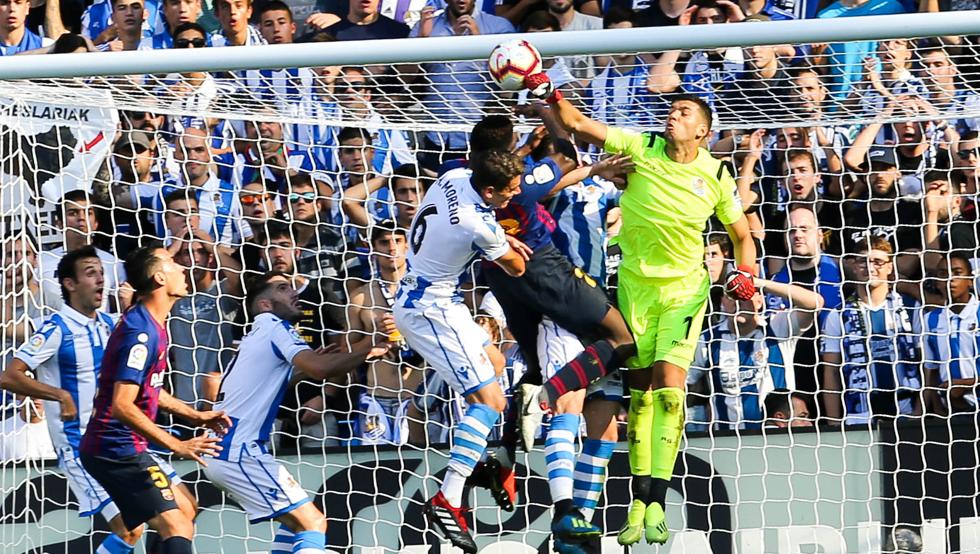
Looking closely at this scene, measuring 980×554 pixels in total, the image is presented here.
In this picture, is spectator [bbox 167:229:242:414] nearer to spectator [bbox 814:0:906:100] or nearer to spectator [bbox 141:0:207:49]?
spectator [bbox 141:0:207:49]

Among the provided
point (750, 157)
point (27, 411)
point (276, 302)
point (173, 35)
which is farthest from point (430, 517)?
point (173, 35)

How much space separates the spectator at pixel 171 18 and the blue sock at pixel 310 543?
140 inches

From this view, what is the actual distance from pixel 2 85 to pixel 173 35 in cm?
234

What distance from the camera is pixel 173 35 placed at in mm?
9008

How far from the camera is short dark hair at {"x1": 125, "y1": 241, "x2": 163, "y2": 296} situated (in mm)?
6730

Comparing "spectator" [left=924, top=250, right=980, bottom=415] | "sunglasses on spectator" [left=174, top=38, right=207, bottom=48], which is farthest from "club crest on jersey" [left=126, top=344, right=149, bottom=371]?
"spectator" [left=924, top=250, right=980, bottom=415]

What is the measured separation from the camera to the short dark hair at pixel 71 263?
7.07m

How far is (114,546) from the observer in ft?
22.9

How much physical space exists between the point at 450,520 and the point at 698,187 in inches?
70.0

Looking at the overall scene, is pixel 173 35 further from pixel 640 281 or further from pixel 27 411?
pixel 640 281

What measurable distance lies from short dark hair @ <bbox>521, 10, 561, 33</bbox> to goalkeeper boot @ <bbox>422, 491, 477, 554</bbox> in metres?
3.41

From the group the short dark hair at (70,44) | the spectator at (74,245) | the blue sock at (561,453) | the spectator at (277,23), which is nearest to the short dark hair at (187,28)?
the spectator at (277,23)

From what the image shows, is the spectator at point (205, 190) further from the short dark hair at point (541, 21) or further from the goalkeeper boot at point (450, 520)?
the goalkeeper boot at point (450, 520)

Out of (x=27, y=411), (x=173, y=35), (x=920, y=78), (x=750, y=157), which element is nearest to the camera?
(x=920, y=78)
